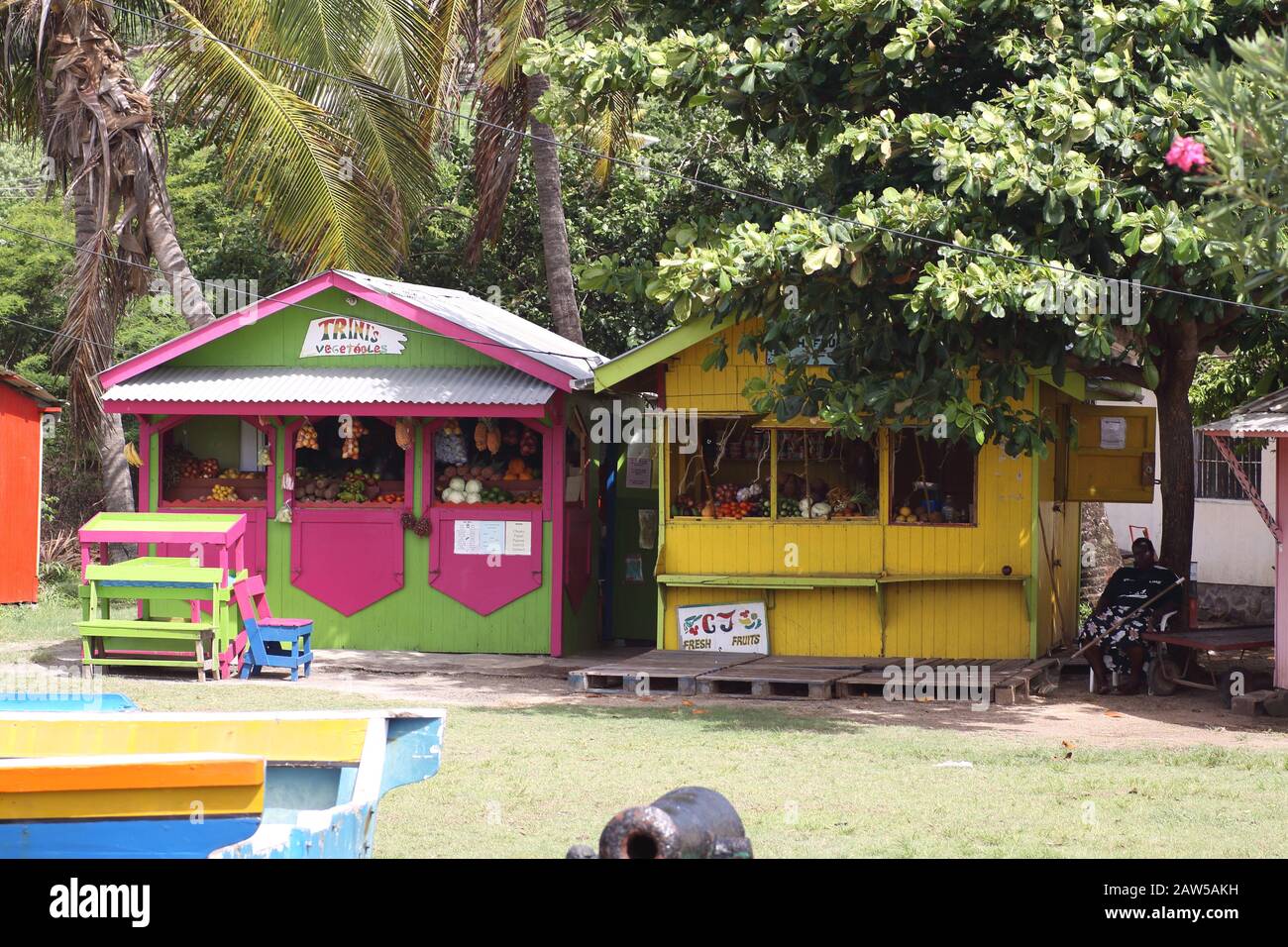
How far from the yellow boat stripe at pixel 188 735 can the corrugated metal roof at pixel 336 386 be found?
787 centimetres

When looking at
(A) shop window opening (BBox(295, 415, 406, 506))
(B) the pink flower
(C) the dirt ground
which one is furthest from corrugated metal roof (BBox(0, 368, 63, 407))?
(B) the pink flower

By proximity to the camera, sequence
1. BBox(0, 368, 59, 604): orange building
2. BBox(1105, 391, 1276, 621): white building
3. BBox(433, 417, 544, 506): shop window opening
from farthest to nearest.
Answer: BBox(1105, 391, 1276, 621): white building, BBox(0, 368, 59, 604): orange building, BBox(433, 417, 544, 506): shop window opening

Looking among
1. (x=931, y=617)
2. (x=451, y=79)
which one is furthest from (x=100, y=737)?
(x=451, y=79)

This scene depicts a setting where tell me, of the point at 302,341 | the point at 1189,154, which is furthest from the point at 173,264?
the point at 1189,154

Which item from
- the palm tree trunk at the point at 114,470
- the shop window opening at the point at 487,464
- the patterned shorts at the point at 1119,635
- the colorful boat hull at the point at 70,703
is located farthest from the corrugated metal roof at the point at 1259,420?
the palm tree trunk at the point at 114,470

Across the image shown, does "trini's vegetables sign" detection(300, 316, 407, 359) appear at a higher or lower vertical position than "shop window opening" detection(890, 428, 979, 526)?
higher

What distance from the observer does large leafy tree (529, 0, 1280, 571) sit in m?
11.8

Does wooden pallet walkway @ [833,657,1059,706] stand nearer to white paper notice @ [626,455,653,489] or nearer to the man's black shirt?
the man's black shirt

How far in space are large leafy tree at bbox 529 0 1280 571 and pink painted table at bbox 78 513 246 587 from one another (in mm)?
4763

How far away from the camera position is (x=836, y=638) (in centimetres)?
1548

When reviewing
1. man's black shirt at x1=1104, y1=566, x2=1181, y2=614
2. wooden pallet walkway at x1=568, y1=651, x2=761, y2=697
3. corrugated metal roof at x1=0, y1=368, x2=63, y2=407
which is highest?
corrugated metal roof at x1=0, y1=368, x2=63, y2=407

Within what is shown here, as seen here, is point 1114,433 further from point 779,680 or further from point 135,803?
point 135,803

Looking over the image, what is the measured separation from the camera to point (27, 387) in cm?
2122

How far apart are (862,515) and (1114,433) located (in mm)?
2680
